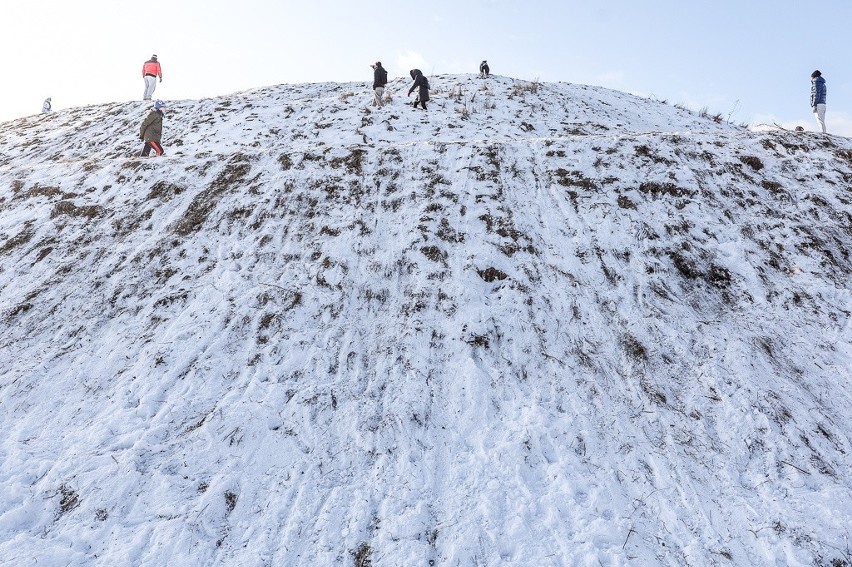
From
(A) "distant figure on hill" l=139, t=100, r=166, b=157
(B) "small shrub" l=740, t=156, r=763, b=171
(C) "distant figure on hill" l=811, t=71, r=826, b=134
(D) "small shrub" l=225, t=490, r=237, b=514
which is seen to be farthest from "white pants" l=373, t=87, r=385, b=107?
(D) "small shrub" l=225, t=490, r=237, b=514

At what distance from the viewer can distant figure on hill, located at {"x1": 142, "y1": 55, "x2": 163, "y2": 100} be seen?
2297 cm

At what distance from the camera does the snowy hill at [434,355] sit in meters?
4.98

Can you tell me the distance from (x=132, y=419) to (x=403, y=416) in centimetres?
382

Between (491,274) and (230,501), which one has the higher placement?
(491,274)

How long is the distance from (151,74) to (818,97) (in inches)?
1127

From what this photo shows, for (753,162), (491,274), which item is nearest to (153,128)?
(491,274)

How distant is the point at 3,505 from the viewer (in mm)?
5098

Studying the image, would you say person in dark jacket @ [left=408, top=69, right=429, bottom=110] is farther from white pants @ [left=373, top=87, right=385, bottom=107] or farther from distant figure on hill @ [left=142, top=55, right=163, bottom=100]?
distant figure on hill @ [left=142, top=55, right=163, bottom=100]

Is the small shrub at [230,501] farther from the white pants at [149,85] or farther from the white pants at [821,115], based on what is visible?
the white pants at [149,85]

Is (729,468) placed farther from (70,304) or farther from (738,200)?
(70,304)

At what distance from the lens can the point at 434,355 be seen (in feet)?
23.4

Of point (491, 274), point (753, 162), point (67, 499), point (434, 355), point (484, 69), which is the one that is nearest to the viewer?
point (67, 499)

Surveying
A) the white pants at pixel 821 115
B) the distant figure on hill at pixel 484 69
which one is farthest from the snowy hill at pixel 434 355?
the distant figure on hill at pixel 484 69

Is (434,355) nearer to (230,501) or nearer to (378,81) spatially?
(230,501)
